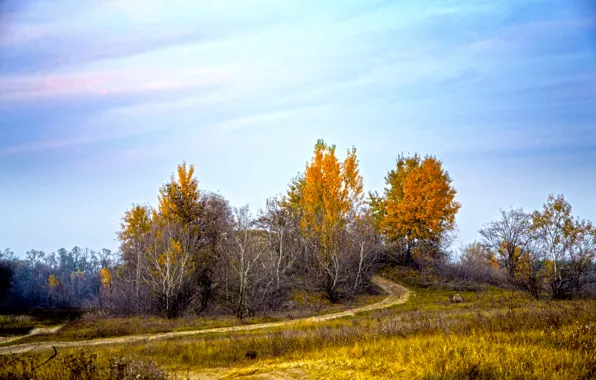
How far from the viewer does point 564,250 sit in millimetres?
32844

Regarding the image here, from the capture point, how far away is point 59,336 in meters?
24.3

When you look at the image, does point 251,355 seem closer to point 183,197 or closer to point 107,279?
point 183,197

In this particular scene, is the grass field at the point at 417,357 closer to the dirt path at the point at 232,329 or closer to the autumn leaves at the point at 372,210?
the dirt path at the point at 232,329

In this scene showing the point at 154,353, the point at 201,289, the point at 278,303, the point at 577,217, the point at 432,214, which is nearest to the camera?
the point at 154,353

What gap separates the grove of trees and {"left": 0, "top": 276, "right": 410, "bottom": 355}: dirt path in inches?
133

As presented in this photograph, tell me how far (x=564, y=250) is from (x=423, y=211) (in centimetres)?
1588

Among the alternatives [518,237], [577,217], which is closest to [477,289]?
[518,237]

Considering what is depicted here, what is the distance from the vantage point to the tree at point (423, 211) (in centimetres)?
4644

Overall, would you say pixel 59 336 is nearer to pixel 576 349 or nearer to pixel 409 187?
pixel 576 349

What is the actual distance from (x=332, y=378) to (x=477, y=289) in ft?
122

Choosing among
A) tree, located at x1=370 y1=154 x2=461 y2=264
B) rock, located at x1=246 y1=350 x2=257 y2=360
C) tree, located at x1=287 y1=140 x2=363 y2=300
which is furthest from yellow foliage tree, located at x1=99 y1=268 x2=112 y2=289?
rock, located at x1=246 y1=350 x2=257 y2=360

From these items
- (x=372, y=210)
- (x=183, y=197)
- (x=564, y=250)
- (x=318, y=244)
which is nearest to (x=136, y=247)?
(x=183, y=197)

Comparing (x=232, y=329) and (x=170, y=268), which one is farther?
(x=170, y=268)

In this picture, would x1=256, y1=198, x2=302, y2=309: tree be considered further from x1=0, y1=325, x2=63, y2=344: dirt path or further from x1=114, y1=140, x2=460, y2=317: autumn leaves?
x1=0, y1=325, x2=63, y2=344: dirt path
